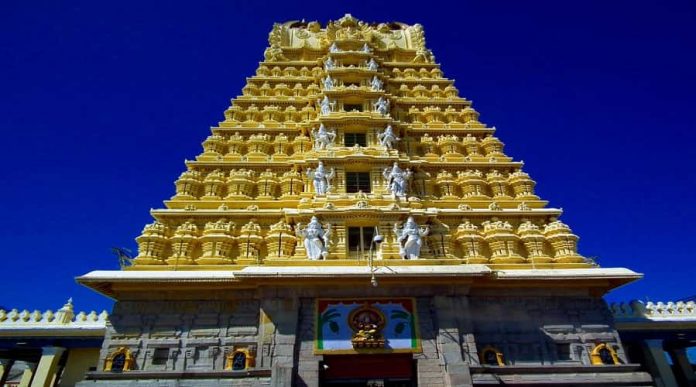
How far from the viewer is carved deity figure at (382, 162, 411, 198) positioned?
19562 mm

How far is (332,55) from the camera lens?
90.0 ft

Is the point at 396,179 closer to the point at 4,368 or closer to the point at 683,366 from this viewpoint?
the point at 683,366

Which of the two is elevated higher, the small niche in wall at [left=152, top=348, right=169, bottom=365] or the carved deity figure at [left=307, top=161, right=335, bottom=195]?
the carved deity figure at [left=307, top=161, right=335, bottom=195]

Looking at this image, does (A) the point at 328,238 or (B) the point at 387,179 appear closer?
(A) the point at 328,238

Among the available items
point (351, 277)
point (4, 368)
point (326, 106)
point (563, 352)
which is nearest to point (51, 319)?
point (4, 368)

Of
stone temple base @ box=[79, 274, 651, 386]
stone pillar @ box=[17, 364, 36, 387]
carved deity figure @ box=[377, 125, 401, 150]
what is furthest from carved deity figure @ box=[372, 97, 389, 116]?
stone pillar @ box=[17, 364, 36, 387]

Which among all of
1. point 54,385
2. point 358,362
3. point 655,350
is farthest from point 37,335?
point 655,350

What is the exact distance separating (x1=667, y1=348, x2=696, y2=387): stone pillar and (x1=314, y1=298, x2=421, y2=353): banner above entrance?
49.3 ft

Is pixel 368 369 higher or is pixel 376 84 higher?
pixel 376 84

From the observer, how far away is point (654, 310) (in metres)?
19.8

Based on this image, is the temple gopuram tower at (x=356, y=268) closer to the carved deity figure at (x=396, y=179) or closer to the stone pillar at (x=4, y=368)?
the carved deity figure at (x=396, y=179)

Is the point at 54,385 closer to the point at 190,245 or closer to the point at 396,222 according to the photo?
the point at 190,245

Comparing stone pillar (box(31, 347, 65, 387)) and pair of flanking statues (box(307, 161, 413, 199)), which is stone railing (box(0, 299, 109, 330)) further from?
pair of flanking statues (box(307, 161, 413, 199))

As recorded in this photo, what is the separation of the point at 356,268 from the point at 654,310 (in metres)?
15.5
